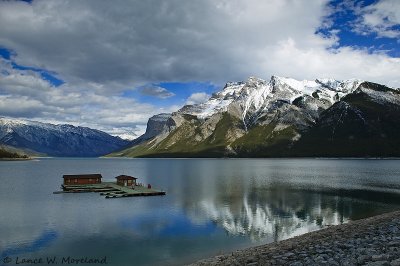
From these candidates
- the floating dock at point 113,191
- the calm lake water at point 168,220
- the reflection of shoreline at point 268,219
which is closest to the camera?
the calm lake water at point 168,220

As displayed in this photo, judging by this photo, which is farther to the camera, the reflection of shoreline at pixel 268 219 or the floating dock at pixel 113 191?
the floating dock at pixel 113 191

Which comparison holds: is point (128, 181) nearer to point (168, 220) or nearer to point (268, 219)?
point (168, 220)

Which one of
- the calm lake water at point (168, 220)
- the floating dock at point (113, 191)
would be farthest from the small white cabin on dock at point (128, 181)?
the calm lake water at point (168, 220)

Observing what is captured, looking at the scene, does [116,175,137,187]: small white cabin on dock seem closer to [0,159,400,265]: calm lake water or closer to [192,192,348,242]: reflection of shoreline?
[0,159,400,265]: calm lake water

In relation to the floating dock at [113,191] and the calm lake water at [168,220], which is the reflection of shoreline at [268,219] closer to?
the calm lake water at [168,220]

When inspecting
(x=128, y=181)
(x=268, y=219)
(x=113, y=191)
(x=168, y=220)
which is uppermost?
(x=128, y=181)

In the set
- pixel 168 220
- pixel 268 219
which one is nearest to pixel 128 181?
pixel 168 220

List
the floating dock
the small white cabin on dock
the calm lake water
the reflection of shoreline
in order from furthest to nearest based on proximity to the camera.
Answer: the small white cabin on dock
the floating dock
the reflection of shoreline
the calm lake water

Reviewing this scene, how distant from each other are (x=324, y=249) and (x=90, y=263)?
94.6ft

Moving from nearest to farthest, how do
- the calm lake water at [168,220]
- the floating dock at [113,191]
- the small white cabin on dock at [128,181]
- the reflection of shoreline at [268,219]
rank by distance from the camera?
the calm lake water at [168,220] → the reflection of shoreline at [268,219] → the floating dock at [113,191] → the small white cabin on dock at [128,181]

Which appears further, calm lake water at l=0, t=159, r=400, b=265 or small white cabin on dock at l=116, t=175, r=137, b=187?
small white cabin on dock at l=116, t=175, r=137, b=187

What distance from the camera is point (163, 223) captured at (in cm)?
7438

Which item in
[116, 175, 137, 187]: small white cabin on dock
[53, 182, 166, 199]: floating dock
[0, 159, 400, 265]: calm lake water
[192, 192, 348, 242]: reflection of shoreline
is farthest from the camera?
[116, 175, 137, 187]: small white cabin on dock

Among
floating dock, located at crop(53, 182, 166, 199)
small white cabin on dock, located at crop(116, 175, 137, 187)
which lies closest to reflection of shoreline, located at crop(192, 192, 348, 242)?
floating dock, located at crop(53, 182, 166, 199)
